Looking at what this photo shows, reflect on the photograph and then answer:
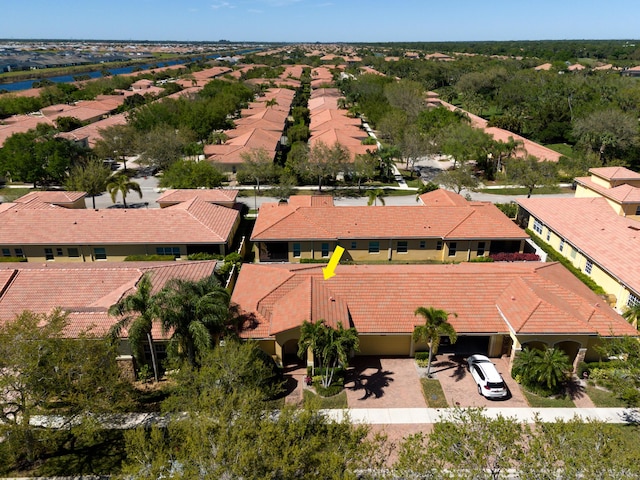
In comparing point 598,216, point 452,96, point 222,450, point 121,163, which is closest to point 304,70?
point 452,96

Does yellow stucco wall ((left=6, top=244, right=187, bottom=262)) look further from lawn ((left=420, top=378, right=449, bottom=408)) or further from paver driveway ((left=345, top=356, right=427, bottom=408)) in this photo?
lawn ((left=420, top=378, right=449, bottom=408))

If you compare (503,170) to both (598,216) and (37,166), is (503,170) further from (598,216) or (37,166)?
(37,166)

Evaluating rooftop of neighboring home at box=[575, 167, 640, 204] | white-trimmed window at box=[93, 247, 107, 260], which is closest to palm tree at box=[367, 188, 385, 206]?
rooftop of neighboring home at box=[575, 167, 640, 204]

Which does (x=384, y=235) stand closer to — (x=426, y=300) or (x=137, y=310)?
(x=426, y=300)

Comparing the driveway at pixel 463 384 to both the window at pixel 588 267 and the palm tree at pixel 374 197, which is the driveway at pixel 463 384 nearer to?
the window at pixel 588 267

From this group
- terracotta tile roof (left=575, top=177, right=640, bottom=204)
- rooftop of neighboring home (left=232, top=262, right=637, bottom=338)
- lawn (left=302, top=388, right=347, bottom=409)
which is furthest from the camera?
terracotta tile roof (left=575, top=177, right=640, bottom=204)

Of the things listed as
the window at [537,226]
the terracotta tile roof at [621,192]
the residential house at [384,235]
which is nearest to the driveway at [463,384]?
the residential house at [384,235]
